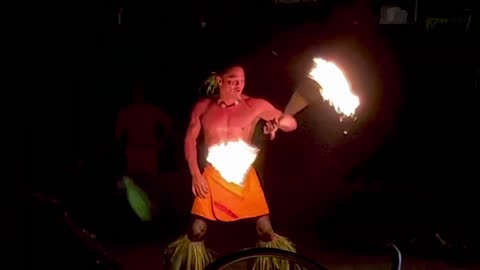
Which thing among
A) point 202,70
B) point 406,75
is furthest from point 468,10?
point 202,70

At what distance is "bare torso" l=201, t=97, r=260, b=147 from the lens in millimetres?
8531

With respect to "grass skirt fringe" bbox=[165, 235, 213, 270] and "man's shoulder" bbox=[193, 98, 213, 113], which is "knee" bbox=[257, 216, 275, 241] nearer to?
"grass skirt fringe" bbox=[165, 235, 213, 270]

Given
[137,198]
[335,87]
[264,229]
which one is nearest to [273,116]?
[335,87]

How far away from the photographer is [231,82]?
27.9 ft

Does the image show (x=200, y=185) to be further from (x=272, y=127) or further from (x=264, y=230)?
(x=272, y=127)

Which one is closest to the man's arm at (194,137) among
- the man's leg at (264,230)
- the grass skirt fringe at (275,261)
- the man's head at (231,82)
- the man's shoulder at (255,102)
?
the man's head at (231,82)

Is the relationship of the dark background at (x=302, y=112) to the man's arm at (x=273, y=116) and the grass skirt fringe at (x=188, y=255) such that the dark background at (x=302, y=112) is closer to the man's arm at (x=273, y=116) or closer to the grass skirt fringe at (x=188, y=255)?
the man's arm at (x=273, y=116)

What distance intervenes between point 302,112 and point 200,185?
1.24 metres

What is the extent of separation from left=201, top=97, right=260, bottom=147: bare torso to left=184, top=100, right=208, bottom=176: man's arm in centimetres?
9

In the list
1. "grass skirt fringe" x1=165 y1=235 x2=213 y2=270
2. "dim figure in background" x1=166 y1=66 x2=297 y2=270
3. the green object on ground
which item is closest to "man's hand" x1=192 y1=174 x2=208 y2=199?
"dim figure in background" x1=166 y1=66 x2=297 y2=270

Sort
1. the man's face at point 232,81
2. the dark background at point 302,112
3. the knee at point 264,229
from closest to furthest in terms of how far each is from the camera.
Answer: the man's face at point 232,81, the knee at point 264,229, the dark background at point 302,112

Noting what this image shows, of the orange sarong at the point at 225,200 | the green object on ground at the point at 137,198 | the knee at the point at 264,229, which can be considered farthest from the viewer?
the green object on ground at the point at 137,198

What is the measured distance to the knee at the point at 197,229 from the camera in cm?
872

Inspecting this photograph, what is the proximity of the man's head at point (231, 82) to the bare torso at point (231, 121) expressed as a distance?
0.32 ft
